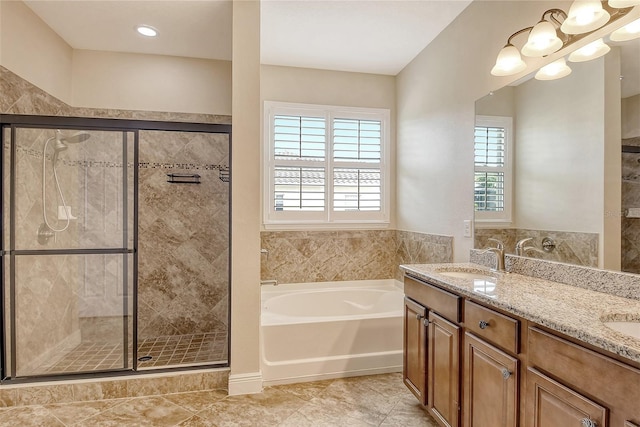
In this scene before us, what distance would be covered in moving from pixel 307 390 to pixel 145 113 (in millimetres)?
2865

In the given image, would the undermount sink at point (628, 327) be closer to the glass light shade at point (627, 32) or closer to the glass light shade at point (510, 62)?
the glass light shade at point (627, 32)

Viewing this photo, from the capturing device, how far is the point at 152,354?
9.03 feet

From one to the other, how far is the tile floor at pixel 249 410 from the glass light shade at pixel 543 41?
218 centimetres

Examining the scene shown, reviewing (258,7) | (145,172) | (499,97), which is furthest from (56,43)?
(499,97)

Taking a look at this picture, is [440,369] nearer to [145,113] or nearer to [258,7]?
[258,7]

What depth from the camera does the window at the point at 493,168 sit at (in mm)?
2145

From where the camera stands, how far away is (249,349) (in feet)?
7.80

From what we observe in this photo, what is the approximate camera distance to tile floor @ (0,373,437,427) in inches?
79.3

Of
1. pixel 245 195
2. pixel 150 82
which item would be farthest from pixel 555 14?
pixel 150 82

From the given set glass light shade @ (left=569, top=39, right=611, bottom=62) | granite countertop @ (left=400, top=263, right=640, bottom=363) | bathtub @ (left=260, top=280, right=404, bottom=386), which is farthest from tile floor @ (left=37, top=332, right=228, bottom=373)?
glass light shade @ (left=569, top=39, right=611, bottom=62)

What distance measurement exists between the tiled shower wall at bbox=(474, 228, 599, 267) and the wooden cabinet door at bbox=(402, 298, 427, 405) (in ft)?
2.30

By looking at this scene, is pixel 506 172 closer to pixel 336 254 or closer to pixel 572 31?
pixel 572 31

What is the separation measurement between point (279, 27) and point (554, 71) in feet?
6.65

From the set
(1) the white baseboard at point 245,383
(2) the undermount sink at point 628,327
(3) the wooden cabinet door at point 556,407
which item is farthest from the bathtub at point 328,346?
(2) the undermount sink at point 628,327
